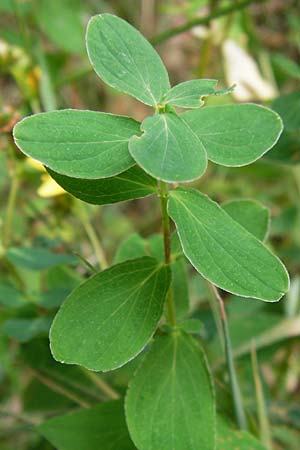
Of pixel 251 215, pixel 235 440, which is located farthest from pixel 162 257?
pixel 235 440

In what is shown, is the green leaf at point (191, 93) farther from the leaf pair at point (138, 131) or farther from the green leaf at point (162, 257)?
the green leaf at point (162, 257)

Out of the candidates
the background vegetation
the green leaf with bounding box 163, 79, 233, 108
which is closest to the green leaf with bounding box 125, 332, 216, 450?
the background vegetation

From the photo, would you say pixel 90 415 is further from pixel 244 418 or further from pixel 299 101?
Result: pixel 299 101

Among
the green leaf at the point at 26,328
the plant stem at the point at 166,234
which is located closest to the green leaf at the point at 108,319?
the plant stem at the point at 166,234

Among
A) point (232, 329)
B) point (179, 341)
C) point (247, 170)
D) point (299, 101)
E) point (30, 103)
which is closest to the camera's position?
point (179, 341)

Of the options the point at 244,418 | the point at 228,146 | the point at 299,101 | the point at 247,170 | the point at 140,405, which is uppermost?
the point at 228,146

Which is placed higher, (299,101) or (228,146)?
(228,146)

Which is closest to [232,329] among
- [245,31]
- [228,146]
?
[228,146]
